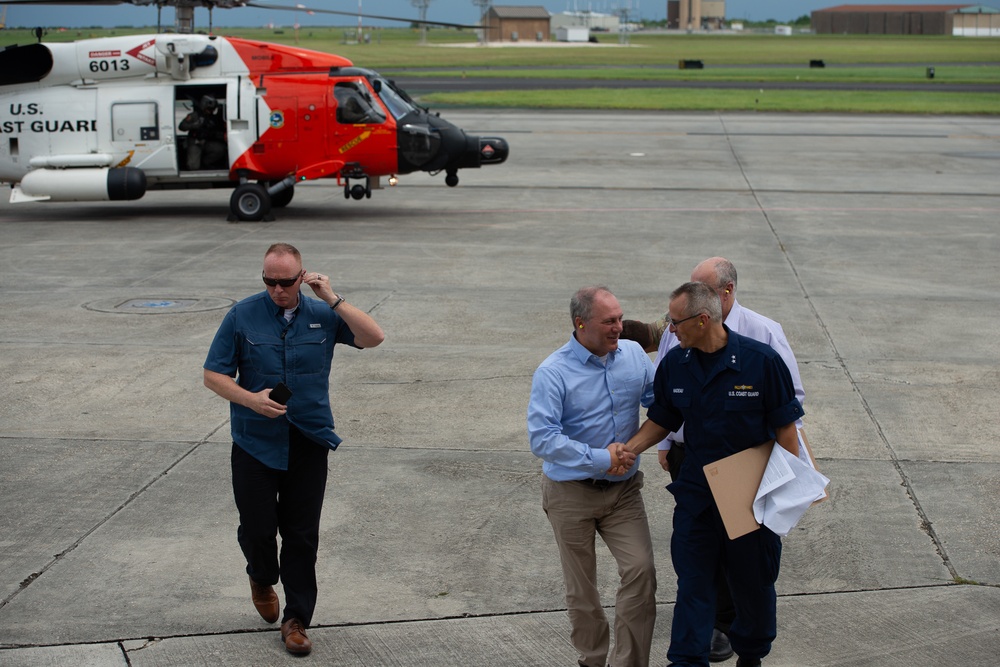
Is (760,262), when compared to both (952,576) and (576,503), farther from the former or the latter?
(576,503)

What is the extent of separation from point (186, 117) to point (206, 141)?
49 centimetres

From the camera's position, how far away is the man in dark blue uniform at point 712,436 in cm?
448

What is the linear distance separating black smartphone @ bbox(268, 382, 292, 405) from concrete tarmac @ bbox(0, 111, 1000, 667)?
1130mm

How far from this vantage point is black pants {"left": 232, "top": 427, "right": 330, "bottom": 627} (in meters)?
5.04

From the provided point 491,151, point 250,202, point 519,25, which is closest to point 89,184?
point 250,202

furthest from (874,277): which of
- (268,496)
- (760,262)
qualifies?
(268,496)

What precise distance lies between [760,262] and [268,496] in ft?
34.9

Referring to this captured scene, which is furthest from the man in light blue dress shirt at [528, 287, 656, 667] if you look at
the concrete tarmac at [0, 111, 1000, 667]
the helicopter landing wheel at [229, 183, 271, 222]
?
the helicopter landing wheel at [229, 183, 271, 222]

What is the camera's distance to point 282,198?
19.1 metres

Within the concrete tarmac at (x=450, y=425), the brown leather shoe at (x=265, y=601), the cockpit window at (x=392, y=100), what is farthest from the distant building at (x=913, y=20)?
the brown leather shoe at (x=265, y=601)

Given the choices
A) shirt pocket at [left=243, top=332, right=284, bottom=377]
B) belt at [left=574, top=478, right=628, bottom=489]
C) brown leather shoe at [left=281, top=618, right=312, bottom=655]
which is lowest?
brown leather shoe at [left=281, top=618, right=312, bottom=655]

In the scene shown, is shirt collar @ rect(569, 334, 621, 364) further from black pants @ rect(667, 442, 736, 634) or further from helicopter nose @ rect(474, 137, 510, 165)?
helicopter nose @ rect(474, 137, 510, 165)

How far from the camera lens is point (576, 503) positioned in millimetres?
4695

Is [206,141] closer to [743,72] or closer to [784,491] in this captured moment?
[784,491]
